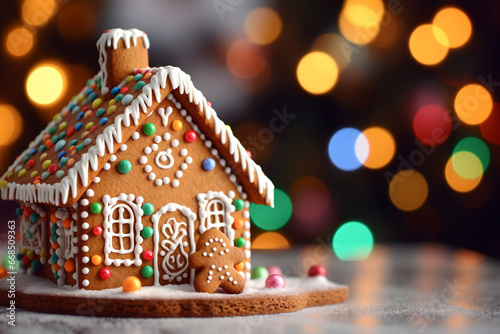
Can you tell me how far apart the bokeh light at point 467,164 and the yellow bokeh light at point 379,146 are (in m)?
0.56

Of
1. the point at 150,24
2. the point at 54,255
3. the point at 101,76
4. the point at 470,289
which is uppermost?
the point at 150,24

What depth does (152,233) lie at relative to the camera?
333 centimetres

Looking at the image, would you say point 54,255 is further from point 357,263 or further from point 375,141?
point 375,141

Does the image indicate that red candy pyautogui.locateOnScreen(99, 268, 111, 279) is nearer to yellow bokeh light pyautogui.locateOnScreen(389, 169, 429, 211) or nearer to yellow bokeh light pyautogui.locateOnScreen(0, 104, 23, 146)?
yellow bokeh light pyautogui.locateOnScreen(0, 104, 23, 146)

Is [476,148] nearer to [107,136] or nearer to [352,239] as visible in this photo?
[352,239]

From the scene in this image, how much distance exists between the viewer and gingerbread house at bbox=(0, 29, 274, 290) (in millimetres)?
3227


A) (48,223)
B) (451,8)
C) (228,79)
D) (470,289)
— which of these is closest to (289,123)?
(228,79)

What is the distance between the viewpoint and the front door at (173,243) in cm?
335

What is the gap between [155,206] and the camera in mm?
3344

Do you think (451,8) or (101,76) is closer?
(101,76)

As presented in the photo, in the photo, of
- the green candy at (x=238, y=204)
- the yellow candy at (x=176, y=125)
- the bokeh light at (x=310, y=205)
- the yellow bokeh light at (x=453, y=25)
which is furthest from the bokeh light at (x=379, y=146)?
the yellow candy at (x=176, y=125)

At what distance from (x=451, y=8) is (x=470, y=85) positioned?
697mm

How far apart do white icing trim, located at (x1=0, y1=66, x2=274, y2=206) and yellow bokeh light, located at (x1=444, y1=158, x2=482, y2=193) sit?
3007 millimetres

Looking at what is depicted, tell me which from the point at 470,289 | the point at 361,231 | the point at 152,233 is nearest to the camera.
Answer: the point at 152,233
